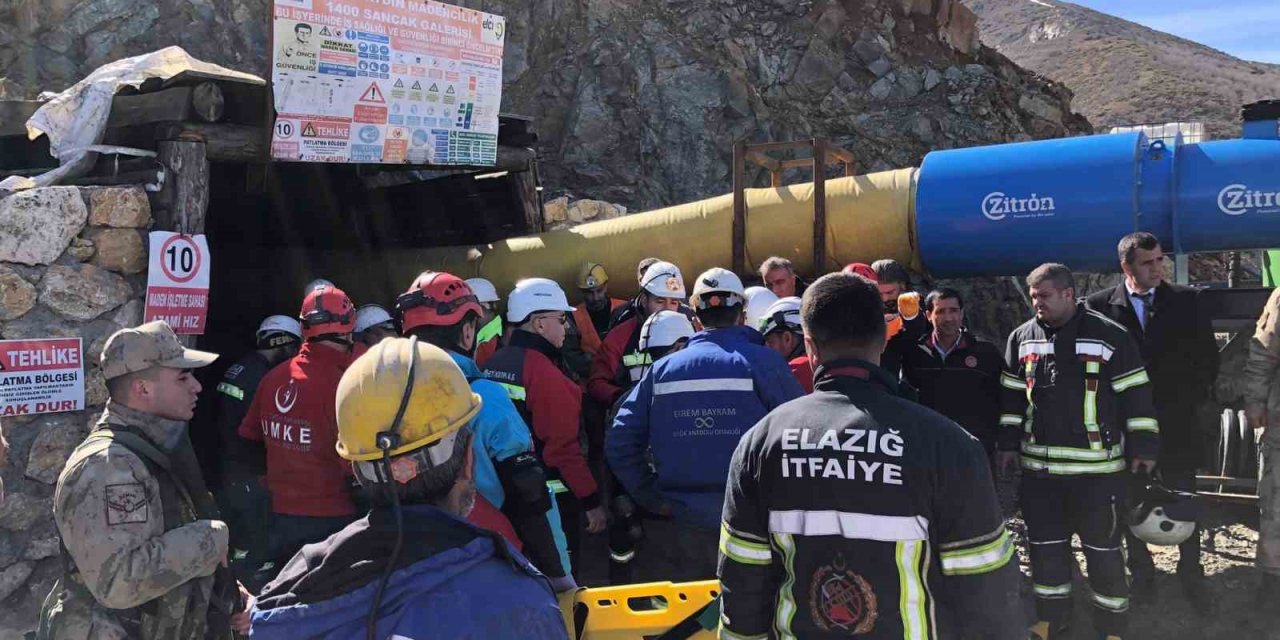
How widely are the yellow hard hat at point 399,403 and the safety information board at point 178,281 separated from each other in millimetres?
3882

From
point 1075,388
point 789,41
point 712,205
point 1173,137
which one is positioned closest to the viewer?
point 1075,388

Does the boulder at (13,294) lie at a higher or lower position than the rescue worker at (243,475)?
higher

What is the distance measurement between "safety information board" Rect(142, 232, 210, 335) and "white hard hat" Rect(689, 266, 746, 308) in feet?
10.0

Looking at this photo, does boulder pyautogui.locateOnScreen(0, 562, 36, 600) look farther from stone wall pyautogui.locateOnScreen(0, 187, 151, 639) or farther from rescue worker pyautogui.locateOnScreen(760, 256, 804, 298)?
rescue worker pyautogui.locateOnScreen(760, 256, 804, 298)

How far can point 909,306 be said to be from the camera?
528 centimetres

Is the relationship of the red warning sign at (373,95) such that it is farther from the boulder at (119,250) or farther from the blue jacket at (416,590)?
the blue jacket at (416,590)

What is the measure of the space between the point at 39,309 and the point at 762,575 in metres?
4.32

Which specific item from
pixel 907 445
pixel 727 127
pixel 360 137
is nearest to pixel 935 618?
pixel 907 445

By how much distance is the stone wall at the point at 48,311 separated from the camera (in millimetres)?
4734

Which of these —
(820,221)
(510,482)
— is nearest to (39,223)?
(510,482)

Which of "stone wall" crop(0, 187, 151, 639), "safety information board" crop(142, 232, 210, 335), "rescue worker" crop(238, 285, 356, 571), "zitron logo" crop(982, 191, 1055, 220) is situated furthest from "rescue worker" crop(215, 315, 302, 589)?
"zitron logo" crop(982, 191, 1055, 220)

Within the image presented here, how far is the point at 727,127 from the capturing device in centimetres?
1526

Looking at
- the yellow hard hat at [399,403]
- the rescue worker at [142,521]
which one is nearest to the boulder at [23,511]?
the rescue worker at [142,521]

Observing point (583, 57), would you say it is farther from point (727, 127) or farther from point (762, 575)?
point (762, 575)
